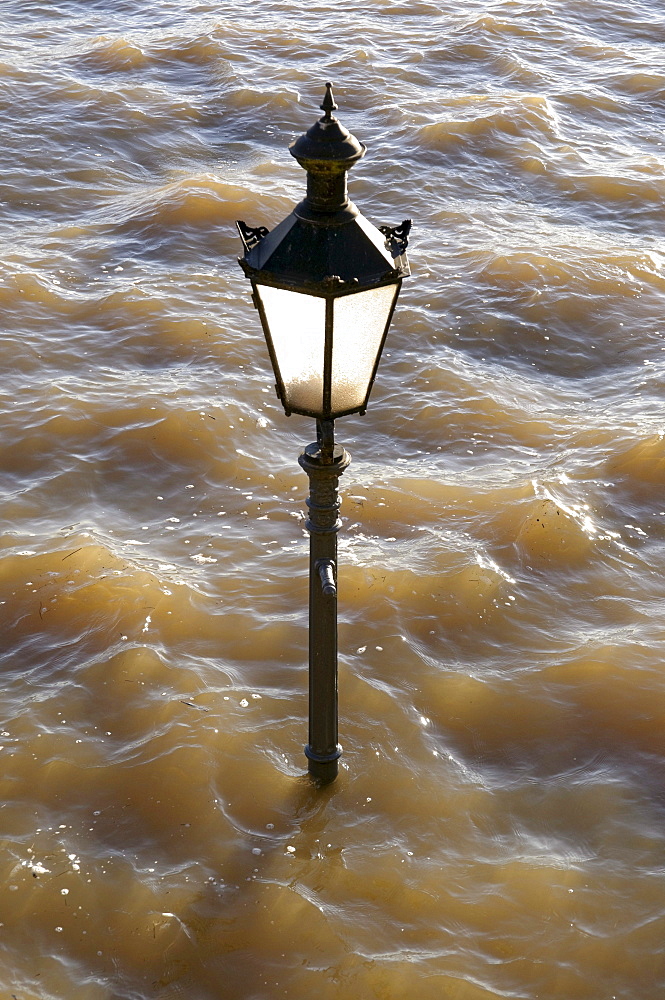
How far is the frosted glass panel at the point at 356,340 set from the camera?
132 inches

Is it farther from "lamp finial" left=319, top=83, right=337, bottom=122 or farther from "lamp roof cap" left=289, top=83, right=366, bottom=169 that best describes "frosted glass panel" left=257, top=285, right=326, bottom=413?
"lamp finial" left=319, top=83, right=337, bottom=122

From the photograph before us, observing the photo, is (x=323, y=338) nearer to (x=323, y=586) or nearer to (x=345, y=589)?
(x=323, y=586)

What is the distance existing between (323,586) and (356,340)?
1.07 m

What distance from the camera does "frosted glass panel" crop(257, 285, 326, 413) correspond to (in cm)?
335

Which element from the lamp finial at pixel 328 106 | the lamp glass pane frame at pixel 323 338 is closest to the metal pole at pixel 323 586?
the lamp glass pane frame at pixel 323 338

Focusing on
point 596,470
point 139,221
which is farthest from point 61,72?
point 596,470

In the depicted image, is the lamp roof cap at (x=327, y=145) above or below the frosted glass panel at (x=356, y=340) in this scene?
above

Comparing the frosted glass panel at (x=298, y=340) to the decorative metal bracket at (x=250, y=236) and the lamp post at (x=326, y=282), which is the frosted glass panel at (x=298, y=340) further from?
the decorative metal bracket at (x=250, y=236)

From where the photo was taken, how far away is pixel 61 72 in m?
14.0

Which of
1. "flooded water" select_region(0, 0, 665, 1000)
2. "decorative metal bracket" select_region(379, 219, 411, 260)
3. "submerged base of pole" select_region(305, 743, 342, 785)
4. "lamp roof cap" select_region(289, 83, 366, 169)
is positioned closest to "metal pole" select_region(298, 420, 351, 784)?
"submerged base of pole" select_region(305, 743, 342, 785)

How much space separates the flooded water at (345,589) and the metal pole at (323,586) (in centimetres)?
49

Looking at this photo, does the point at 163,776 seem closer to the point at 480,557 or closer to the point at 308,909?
the point at 308,909

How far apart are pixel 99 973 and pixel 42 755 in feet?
3.98

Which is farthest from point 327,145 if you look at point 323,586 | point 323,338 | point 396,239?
point 323,586
